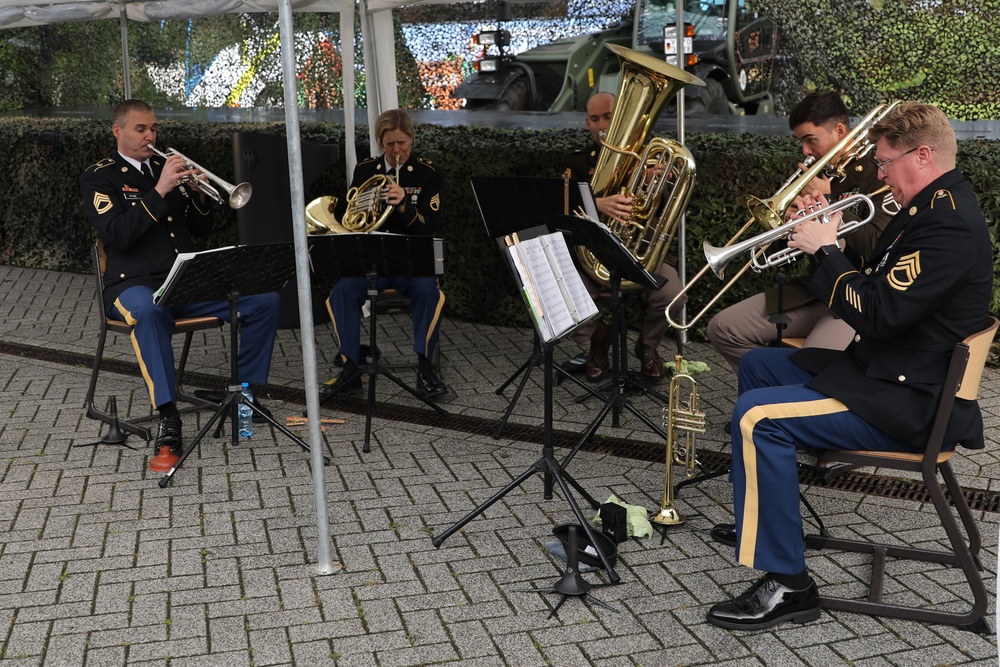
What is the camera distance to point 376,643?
3.29 meters

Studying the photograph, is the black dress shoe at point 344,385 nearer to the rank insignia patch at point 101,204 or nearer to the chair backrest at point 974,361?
the rank insignia patch at point 101,204

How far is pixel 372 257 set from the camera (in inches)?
205

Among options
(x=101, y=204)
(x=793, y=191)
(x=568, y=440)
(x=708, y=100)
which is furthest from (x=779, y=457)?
(x=708, y=100)

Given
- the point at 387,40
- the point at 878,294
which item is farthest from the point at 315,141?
the point at 878,294

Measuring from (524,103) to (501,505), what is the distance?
23.3 feet

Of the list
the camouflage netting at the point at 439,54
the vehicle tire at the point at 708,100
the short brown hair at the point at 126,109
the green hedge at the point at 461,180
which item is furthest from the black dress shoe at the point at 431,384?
the camouflage netting at the point at 439,54

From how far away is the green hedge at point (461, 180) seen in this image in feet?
20.6

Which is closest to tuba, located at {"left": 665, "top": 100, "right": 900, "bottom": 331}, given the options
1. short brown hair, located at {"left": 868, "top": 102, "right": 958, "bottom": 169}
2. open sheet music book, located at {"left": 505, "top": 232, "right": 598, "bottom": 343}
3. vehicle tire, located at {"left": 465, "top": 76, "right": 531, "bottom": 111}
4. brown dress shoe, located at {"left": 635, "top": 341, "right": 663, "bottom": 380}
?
open sheet music book, located at {"left": 505, "top": 232, "right": 598, "bottom": 343}

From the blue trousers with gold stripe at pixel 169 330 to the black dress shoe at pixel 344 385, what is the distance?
18.0 inches

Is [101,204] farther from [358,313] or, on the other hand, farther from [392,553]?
[392,553]

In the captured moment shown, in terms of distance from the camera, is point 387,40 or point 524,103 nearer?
point 387,40

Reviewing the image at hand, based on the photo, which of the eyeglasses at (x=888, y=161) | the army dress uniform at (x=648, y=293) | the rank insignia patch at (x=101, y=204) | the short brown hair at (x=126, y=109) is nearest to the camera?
the eyeglasses at (x=888, y=161)

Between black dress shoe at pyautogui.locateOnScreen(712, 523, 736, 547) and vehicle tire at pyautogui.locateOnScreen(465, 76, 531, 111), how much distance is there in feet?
23.9

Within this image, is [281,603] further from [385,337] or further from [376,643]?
[385,337]
